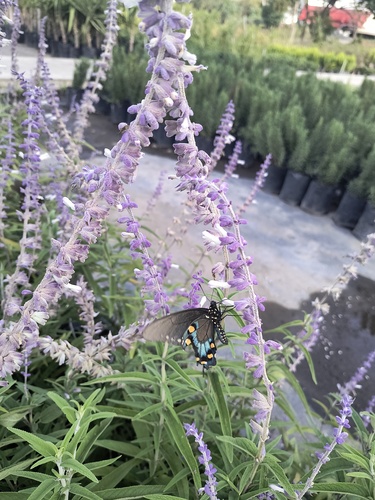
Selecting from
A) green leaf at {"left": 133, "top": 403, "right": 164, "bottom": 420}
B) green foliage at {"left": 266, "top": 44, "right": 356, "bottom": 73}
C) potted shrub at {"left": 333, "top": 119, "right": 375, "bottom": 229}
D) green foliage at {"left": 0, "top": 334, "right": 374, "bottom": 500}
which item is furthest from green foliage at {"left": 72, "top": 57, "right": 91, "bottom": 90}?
green foliage at {"left": 266, "top": 44, "right": 356, "bottom": 73}

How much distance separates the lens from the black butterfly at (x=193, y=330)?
1.37 meters

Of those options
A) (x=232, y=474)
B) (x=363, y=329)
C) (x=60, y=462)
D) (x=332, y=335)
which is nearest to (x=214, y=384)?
(x=232, y=474)

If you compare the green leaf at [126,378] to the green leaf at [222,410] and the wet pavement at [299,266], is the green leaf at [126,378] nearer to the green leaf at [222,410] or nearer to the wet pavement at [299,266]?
the green leaf at [222,410]

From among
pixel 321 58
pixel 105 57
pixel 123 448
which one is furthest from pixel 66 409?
pixel 321 58

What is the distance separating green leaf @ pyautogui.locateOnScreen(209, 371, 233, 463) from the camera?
1.69 metres

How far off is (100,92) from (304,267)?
8.64 metres

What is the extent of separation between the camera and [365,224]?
7.32 m

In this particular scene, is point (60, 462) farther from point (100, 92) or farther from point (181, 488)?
point (100, 92)

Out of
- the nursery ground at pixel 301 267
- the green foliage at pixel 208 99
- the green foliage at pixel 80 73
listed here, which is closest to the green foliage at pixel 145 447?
the nursery ground at pixel 301 267

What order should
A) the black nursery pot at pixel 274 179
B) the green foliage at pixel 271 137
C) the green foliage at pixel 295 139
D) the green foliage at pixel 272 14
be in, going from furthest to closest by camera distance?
the green foliage at pixel 272 14 < the black nursery pot at pixel 274 179 < the green foliage at pixel 271 137 < the green foliage at pixel 295 139

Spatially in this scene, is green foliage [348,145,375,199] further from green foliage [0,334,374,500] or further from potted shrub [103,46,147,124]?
green foliage [0,334,374,500]

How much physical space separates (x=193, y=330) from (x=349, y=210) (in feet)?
22.8

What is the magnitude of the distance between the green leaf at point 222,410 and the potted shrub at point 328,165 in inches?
256

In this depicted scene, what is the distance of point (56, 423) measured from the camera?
7.61ft
